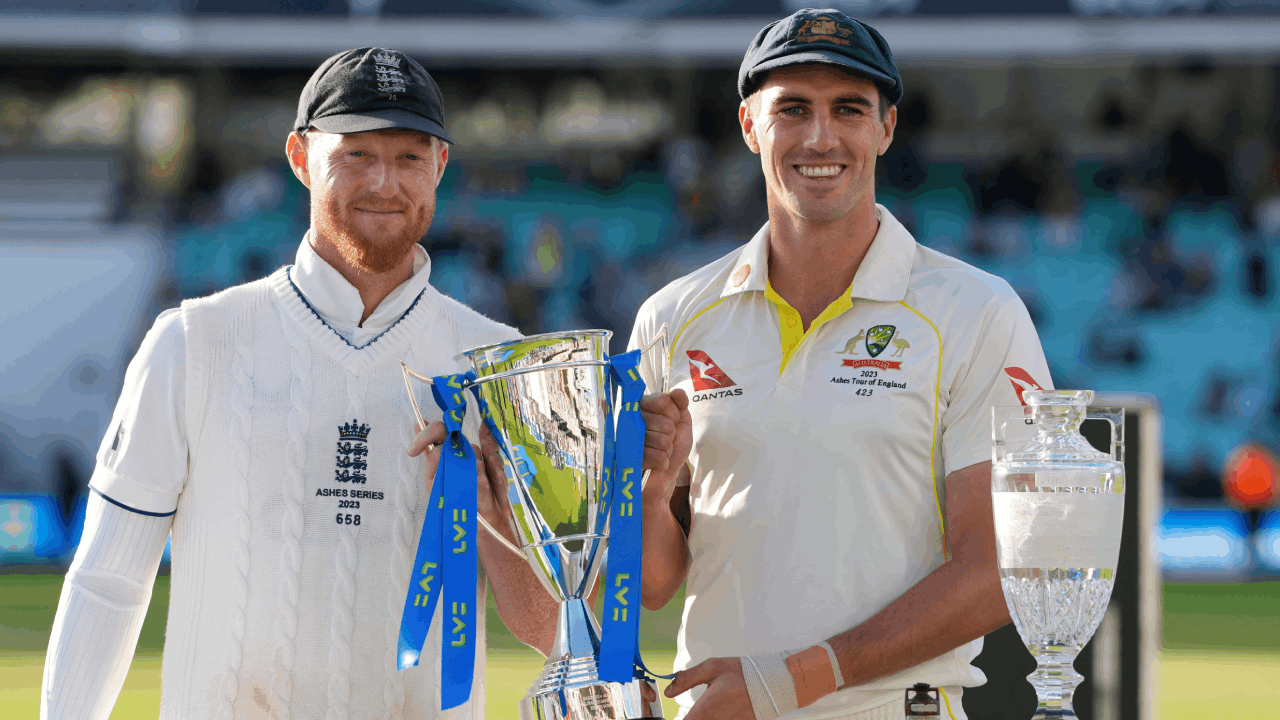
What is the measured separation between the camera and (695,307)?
2.39 m

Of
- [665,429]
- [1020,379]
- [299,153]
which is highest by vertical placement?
[299,153]

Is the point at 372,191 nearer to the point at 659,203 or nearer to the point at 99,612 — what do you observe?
the point at 99,612

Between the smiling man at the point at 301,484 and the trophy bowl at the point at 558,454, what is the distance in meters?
0.09

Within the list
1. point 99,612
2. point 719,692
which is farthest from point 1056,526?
point 99,612

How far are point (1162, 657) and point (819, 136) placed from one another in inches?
232

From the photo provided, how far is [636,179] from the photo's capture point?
12.8 metres

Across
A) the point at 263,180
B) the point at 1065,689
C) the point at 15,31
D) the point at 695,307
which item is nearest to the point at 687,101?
the point at 263,180

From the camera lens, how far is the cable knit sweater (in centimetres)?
207

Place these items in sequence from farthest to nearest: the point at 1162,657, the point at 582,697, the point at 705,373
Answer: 1. the point at 1162,657
2. the point at 705,373
3. the point at 582,697

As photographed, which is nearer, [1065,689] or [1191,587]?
[1065,689]

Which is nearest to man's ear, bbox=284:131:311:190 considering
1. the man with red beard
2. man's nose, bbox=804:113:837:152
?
the man with red beard

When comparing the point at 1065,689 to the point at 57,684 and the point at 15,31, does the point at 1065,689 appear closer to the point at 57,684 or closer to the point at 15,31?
the point at 57,684

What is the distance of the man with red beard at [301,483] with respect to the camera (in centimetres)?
206

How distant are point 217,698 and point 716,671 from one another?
30.6 inches
